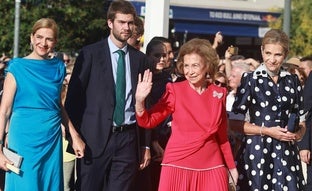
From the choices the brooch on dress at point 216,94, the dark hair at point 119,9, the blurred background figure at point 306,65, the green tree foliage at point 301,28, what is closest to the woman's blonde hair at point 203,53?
the brooch on dress at point 216,94

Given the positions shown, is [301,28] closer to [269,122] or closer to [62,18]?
[62,18]

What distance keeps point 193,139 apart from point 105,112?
0.87 metres

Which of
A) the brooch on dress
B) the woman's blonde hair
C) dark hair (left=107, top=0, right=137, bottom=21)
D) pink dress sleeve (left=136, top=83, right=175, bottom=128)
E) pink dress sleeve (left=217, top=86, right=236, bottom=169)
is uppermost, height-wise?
dark hair (left=107, top=0, right=137, bottom=21)

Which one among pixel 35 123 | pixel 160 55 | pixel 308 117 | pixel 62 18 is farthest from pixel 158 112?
pixel 62 18

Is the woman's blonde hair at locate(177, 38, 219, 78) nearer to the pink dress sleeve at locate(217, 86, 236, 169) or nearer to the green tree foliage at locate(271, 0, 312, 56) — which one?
the pink dress sleeve at locate(217, 86, 236, 169)

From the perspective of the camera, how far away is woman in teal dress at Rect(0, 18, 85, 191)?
7.27 metres

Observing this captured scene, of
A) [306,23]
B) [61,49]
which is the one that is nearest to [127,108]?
[61,49]

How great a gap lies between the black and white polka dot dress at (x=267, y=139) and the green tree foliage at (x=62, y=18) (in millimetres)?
16133

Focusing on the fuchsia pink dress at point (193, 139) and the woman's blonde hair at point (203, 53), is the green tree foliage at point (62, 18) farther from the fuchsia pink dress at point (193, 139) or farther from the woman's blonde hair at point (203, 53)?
the fuchsia pink dress at point (193, 139)

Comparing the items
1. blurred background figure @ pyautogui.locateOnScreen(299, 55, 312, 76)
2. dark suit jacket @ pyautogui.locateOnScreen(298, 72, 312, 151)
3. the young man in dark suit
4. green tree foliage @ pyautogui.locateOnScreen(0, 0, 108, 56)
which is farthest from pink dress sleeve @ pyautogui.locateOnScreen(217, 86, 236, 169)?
green tree foliage @ pyautogui.locateOnScreen(0, 0, 108, 56)

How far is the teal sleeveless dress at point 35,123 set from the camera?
728cm

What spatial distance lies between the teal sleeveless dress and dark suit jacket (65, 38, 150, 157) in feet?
0.62

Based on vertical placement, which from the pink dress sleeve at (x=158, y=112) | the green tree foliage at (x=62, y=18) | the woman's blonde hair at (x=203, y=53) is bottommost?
the pink dress sleeve at (x=158, y=112)

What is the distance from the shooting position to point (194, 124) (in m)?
6.96
